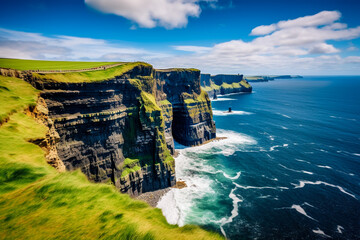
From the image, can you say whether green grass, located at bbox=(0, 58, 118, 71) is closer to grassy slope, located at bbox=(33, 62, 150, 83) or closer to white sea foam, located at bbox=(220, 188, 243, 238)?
grassy slope, located at bbox=(33, 62, 150, 83)

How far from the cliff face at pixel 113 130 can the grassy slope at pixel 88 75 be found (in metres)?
→ 0.90

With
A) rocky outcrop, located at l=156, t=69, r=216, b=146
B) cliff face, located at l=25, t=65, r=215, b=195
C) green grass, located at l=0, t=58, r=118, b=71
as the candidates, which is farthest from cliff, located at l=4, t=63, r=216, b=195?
rocky outcrop, located at l=156, t=69, r=216, b=146

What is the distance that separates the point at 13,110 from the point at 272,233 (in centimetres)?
4596

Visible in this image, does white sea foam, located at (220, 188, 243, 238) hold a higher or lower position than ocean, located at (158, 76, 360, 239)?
lower

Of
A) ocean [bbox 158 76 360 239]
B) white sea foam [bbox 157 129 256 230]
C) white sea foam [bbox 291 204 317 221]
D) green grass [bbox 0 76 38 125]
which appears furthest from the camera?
white sea foam [bbox 157 129 256 230]

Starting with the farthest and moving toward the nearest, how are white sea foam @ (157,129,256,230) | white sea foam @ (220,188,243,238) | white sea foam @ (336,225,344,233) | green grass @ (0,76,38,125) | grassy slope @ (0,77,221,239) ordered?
white sea foam @ (157,129,256,230) → white sea foam @ (220,188,243,238) → white sea foam @ (336,225,344,233) → green grass @ (0,76,38,125) → grassy slope @ (0,77,221,239)

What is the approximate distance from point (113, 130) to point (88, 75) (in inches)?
516

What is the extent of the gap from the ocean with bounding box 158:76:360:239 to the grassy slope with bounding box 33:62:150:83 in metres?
32.1

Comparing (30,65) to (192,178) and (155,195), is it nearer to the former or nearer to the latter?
(155,195)

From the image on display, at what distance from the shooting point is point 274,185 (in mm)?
48625

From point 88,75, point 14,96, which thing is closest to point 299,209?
point 88,75

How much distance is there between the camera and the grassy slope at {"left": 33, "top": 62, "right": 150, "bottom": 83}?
1297 inches

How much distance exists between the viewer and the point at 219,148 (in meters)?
74.1

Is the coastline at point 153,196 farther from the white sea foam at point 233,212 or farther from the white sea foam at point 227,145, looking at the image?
the white sea foam at point 227,145
